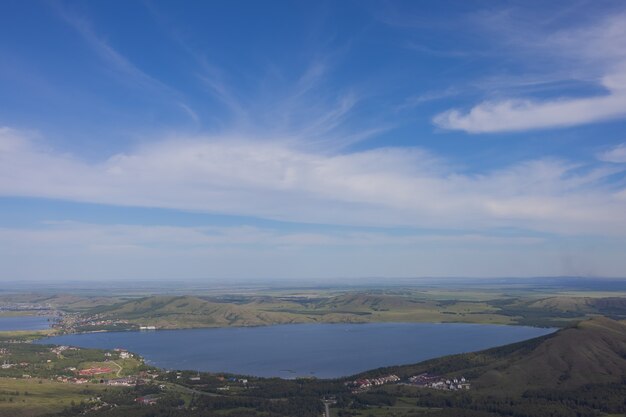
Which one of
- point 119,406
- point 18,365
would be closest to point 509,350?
point 119,406

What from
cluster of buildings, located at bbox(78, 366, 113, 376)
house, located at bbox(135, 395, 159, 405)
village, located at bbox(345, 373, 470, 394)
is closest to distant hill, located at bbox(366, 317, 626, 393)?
village, located at bbox(345, 373, 470, 394)

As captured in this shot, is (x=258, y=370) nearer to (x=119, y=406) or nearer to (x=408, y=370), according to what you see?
(x=408, y=370)

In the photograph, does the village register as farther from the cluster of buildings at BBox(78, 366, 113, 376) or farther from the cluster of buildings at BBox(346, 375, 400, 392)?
the cluster of buildings at BBox(78, 366, 113, 376)

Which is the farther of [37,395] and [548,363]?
[548,363]

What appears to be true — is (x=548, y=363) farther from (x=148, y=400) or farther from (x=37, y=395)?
(x=37, y=395)

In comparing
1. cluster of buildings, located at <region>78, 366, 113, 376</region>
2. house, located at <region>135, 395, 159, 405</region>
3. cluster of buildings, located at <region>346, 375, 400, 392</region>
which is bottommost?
house, located at <region>135, 395, 159, 405</region>

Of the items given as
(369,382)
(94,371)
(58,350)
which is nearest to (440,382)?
(369,382)
